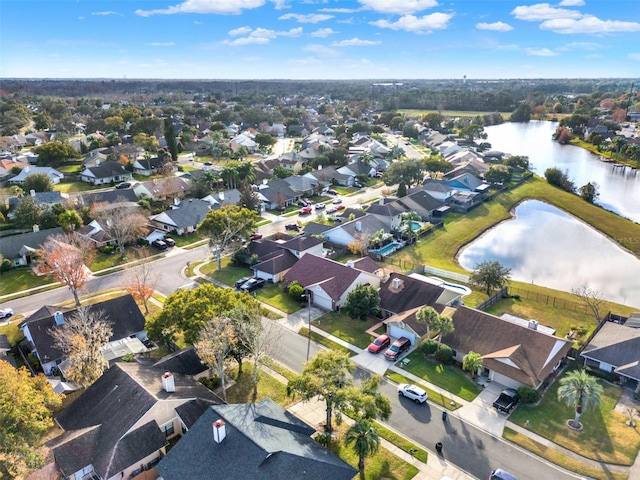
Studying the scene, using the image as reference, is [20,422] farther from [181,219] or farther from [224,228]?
[181,219]

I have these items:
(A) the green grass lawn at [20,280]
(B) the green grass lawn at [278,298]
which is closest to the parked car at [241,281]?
(B) the green grass lawn at [278,298]

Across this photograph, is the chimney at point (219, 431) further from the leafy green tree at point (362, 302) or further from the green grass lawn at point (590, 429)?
the leafy green tree at point (362, 302)

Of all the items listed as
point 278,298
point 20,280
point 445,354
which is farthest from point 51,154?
point 445,354

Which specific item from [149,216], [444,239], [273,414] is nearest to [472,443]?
[273,414]

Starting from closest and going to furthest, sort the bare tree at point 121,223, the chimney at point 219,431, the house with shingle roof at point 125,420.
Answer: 1. the chimney at point 219,431
2. the house with shingle roof at point 125,420
3. the bare tree at point 121,223

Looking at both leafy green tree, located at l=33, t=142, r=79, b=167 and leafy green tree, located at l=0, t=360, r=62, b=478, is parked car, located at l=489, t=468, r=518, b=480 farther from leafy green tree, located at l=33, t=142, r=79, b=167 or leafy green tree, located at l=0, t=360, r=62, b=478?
leafy green tree, located at l=33, t=142, r=79, b=167

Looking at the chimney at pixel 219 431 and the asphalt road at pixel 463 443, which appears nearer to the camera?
the chimney at pixel 219 431

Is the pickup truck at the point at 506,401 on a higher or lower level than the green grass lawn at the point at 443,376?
higher

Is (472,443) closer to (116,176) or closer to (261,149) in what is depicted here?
(116,176)

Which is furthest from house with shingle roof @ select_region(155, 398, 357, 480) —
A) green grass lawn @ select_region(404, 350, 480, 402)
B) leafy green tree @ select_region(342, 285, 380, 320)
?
leafy green tree @ select_region(342, 285, 380, 320)
